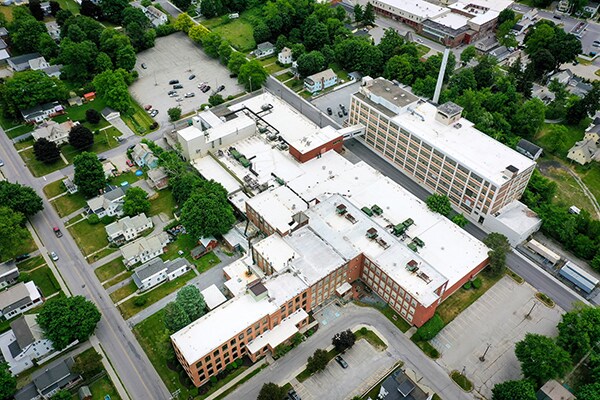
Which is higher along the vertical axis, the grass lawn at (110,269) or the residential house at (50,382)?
the residential house at (50,382)

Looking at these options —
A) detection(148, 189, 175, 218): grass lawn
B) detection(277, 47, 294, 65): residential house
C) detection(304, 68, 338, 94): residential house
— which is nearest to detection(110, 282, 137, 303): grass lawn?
detection(148, 189, 175, 218): grass lawn

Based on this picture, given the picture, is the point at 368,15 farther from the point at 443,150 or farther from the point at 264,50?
the point at 443,150

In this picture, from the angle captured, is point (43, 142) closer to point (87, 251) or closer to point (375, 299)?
point (87, 251)

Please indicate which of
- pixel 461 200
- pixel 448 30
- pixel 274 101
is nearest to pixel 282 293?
pixel 461 200

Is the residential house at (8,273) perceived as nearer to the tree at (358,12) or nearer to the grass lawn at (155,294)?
the grass lawn at (155,294)

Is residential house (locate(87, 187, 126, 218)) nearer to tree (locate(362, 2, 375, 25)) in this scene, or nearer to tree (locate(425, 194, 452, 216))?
tree (locate(425, 194, 452, 216))

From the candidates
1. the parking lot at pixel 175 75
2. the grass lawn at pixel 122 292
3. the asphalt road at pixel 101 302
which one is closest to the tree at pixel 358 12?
the parking lot at pixel 175 75
